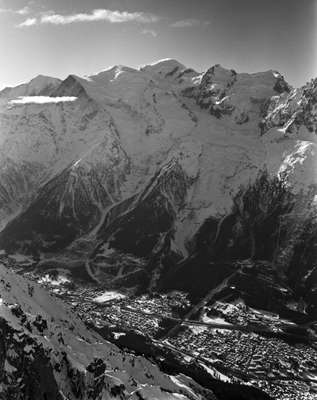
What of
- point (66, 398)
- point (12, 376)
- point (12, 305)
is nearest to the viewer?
point (12, 376)

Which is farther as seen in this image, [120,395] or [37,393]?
[120,395]

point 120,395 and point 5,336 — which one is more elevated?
point 5,336

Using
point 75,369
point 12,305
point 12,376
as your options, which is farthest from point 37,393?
point 12,305

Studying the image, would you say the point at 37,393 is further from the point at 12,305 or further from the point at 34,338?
the point at 12,305

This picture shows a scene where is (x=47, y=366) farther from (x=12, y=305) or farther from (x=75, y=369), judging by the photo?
(x=12, y=305)

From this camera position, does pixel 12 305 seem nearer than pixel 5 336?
No

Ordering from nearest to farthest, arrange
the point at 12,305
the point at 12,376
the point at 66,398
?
1. the point at 12,376
2. the point at 66,398
3. the point at 12,305

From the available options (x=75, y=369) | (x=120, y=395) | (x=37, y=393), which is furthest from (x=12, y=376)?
(x=120, y=395)

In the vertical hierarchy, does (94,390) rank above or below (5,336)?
below

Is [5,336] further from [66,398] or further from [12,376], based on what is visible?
[66,398]
